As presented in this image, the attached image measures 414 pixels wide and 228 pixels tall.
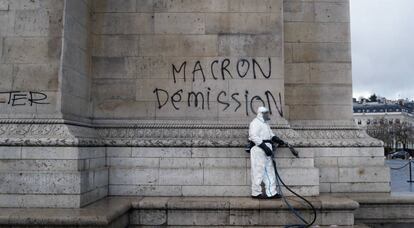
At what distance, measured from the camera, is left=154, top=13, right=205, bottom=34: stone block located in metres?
11.8

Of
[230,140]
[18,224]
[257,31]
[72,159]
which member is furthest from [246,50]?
[18,224]

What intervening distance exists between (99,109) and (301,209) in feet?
20.4

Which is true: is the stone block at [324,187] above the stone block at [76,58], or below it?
below

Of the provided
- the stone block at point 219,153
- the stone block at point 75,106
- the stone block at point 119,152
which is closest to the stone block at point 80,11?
the stone block at point 75,106

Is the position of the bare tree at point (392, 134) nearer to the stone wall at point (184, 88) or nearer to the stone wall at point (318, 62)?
the stone wall at point (318, 62)

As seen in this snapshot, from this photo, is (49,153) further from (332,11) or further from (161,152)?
(332,11)

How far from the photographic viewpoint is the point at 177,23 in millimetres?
11852

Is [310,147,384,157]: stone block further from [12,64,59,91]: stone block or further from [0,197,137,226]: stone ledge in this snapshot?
[12,64,59,91]: stone block

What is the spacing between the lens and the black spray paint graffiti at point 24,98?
9.75m

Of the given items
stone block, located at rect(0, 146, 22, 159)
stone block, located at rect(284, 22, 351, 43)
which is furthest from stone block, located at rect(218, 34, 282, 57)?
stone block, located at rect(0, 146, 22, 159)

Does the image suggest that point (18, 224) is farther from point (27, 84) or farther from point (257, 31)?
point (257, 31)

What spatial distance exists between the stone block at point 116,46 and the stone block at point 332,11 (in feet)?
19.2

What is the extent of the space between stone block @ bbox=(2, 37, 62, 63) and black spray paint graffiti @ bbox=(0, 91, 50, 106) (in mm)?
783

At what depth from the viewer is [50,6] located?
390 inches
